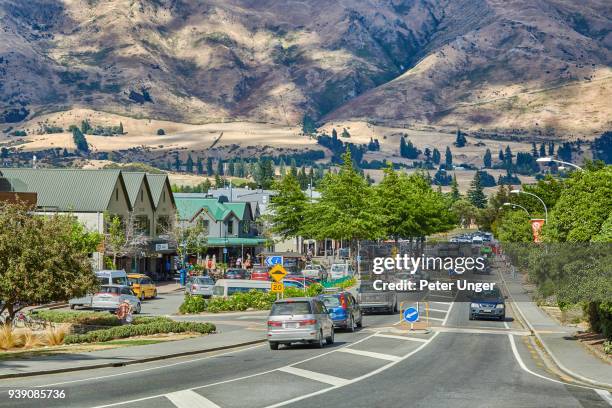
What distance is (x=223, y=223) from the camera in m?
135

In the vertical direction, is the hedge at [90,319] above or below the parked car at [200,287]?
below

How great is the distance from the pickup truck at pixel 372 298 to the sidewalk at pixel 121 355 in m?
16.2

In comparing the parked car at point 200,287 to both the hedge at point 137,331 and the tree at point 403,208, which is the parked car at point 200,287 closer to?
the hedge at point 137,331

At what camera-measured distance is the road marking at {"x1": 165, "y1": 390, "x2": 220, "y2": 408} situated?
21.1 meters

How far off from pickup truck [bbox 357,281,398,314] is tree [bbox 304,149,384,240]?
34.8 meters

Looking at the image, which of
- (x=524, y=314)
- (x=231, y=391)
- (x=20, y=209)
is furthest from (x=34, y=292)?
(x=524, y=314)

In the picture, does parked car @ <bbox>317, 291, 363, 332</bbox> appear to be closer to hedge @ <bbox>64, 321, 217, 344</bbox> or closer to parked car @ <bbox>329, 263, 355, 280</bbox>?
hedge @ <bbox>64, 321, 217, 344</bbox>

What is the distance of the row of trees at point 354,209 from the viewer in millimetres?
95688

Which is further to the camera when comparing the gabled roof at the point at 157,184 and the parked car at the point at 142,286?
the gabled roof at the point at 157,184

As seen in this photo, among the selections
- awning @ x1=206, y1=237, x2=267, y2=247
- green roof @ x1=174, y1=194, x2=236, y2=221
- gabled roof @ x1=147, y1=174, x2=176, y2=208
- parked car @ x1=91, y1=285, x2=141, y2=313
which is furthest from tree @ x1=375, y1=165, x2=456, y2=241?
parked car @ x1=91, y1=285, x2=141, y2=313

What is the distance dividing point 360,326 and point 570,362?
18.3m

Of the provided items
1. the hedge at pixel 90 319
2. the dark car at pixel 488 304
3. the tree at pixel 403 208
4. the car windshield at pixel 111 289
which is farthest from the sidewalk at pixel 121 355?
the tree at pixel 403 208

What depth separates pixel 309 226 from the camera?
9919 cm

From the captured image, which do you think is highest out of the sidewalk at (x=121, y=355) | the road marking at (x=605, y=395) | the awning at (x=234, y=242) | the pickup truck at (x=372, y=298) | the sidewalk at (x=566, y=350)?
the awning at (x=234, y=242)
